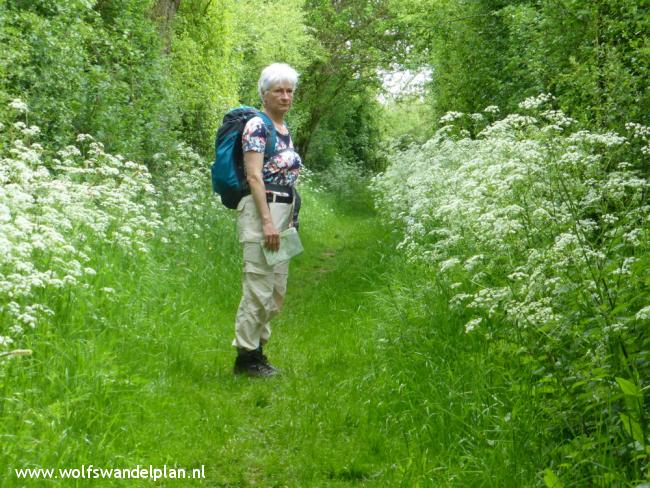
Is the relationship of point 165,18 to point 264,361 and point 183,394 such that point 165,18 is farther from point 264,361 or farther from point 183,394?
point 183,394

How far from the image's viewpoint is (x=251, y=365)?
5762 mm

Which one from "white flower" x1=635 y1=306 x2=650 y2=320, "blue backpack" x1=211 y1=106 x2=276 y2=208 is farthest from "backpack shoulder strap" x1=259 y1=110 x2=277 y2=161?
"white flower" x1=635 y1=306 x2=650 y2=320

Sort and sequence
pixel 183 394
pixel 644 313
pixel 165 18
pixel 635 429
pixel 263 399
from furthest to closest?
1. pixel 165 18
2. pixel 263 399
3. pixel 183 394
4. pixel 644 313
5. pixel 635 429

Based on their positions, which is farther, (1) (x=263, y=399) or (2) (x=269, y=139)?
(2) (x=269, y=139)

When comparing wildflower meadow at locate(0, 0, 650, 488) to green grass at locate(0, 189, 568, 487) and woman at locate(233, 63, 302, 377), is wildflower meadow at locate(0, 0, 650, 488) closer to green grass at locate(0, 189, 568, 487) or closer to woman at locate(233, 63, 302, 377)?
green grass at locate(0, 189, 568, 487)

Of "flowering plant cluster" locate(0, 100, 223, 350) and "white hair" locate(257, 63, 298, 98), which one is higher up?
"white hair" locate(257, 63, 298, 98)

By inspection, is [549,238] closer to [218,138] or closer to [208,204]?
[218,138]

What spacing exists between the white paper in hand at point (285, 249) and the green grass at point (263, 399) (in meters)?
0.93

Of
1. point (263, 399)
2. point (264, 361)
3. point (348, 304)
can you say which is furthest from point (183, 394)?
point (348, 304)

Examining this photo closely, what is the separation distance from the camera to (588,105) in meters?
6.81

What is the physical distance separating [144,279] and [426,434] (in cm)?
335

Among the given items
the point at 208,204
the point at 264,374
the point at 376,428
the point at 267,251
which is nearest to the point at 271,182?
the point at 267,251

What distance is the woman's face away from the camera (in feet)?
18.6

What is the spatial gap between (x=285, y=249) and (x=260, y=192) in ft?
1.64
